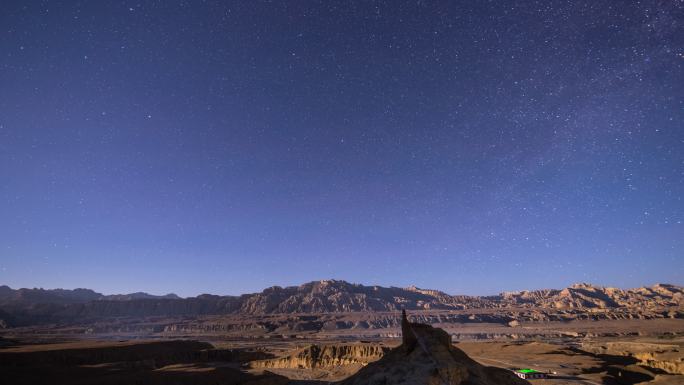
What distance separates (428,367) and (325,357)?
243ft

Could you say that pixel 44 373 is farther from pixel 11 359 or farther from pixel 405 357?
pixel 405 357

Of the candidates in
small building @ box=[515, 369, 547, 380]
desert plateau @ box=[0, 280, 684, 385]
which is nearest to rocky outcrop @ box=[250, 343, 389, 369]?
desert plateau @ box=[0, 280, 684, 385]

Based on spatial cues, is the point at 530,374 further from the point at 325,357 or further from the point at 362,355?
the point at 325,357

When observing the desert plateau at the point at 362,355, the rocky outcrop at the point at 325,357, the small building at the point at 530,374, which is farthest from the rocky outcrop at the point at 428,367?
the rocky outcrop at the point at 325,357

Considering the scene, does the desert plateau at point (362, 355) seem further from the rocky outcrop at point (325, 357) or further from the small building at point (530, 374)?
the small building at point (530, 374)

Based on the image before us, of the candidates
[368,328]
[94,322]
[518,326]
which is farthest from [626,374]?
[94,322]

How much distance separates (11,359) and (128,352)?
19.3 m

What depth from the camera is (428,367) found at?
14.2 metres

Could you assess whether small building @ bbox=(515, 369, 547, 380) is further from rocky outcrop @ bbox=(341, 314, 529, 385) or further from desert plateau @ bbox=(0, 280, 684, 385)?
rocky outcrop @ bbox=(341, 314, 529, 385)

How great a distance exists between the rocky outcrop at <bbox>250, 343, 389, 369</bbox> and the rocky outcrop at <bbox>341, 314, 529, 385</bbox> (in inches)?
2608

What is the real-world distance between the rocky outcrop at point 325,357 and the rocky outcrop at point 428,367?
66255 millimetres

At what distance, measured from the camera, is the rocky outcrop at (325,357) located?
79750 mm

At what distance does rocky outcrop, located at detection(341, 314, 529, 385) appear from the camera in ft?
45.2

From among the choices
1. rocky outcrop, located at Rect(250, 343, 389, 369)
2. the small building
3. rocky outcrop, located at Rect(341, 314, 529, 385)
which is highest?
rocky outcrop, located at Rect(341, 314, 529, 385)
